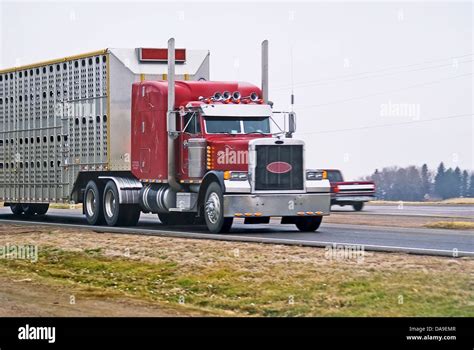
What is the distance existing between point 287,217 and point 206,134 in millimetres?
2935

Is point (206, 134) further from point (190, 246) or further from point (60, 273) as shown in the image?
point (60, 273)

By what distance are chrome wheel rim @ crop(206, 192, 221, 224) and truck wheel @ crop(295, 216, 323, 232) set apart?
7.83 feet

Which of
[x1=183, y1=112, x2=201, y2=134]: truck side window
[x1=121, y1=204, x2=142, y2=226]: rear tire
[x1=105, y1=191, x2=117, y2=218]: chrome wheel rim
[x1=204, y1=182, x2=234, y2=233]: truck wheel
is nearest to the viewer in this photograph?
[x1=204, y1=182, x2=234, y2=233]: truck wheel

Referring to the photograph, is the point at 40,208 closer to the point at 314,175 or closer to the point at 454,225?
the point at 314,175

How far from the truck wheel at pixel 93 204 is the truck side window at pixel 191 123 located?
478 centimetres

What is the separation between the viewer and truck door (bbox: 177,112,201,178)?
27.8m

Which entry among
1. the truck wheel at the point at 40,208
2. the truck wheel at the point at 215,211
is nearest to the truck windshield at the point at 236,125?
the truck wheel at the point at 215,211

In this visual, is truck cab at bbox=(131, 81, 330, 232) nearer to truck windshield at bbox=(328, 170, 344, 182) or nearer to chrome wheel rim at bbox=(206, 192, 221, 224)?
chrome wheel rim at bbox=(206, 192, 221, 224)

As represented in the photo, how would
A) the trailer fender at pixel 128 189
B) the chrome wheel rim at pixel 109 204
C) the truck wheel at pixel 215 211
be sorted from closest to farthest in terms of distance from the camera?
the truck wheel at pixel 215 211, the trailer fender at pixel 128 189, the chrome wheel rim at pixel 109 204

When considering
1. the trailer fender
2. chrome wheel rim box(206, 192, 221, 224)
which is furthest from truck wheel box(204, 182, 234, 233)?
the trailer fender

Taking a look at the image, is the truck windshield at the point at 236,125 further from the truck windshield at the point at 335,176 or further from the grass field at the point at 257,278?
the truck windshield at the point at 335,176

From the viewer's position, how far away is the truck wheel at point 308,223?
27038mm

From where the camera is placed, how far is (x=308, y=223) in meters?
27.3

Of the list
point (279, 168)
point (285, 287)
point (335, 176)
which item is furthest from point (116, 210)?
point (335, 176)
